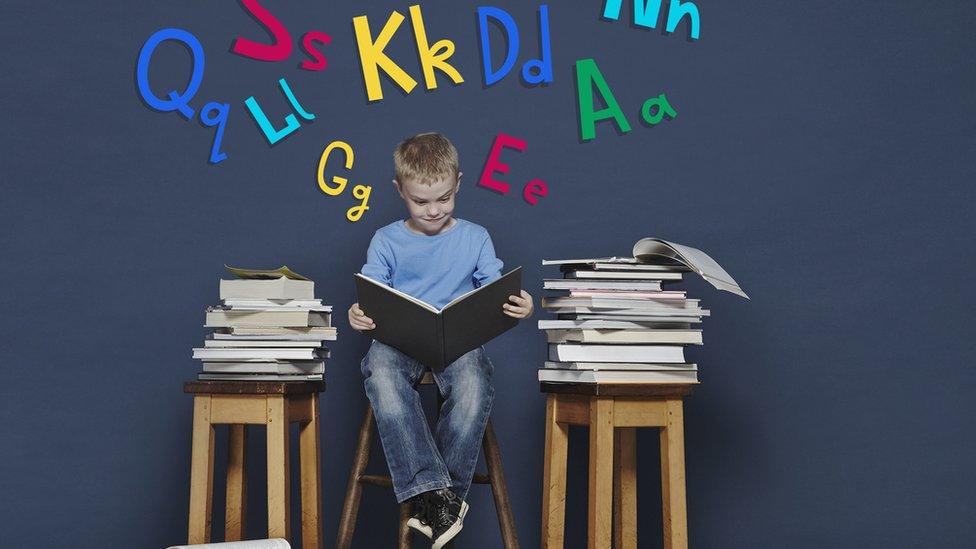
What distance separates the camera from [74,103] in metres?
2.83

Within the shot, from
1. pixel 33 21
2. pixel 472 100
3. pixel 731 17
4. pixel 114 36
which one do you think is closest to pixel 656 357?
pixel 472 100

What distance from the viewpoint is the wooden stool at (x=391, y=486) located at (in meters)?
2.27

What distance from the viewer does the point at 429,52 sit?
9.35 ft

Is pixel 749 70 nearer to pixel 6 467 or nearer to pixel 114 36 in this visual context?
pixel 114 36

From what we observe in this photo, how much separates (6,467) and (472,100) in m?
1.57

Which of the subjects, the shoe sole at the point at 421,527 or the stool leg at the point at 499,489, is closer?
the shoe sole at the point at 421,527

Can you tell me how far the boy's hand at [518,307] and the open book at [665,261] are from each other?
0.09 metres

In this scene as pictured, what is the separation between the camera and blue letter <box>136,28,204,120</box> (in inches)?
111

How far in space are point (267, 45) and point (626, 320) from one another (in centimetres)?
133

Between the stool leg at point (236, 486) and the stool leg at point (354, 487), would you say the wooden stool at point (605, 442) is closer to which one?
the stool leg at point (354, 487)

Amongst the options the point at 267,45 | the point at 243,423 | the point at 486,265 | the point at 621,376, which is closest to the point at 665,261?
the point at 621,376

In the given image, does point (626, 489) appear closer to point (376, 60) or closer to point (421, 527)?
point (421, 527)

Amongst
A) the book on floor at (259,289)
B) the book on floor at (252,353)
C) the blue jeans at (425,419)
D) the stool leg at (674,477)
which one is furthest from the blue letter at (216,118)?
the stool leg at (674,477)

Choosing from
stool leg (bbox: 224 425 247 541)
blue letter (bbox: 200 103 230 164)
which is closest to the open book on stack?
stool leg (bbox: 224 425 247 541)
